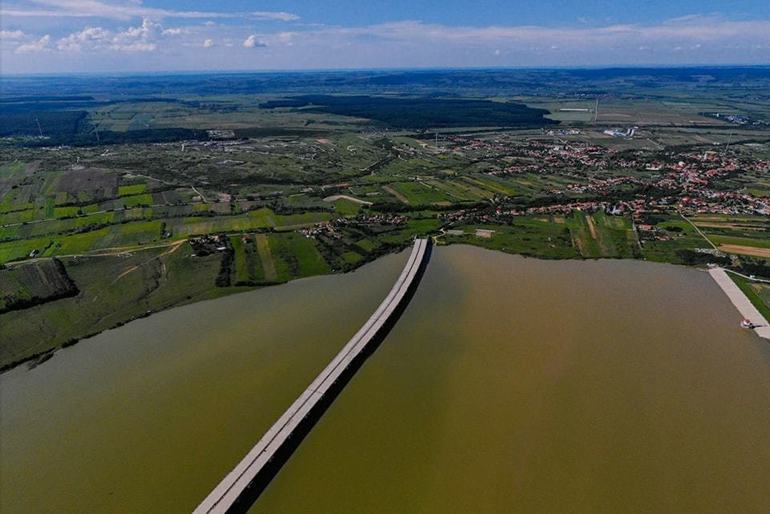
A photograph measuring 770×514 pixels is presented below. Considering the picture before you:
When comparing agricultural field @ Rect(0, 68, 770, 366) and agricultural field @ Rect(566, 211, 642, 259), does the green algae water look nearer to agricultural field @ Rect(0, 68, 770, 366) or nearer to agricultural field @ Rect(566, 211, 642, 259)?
agricultural field @ Rect(0, 68, 770, 366)

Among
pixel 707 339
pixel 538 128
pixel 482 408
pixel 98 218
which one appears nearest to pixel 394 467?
pixel 482 408

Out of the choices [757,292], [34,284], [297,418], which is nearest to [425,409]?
[297,418]

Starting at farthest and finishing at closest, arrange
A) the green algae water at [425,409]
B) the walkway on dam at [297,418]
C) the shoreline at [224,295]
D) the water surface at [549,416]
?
the shoreline at [224,295], the green algae water at [425,409], the water surface at [549,416], the walkway on dam at [297,418]

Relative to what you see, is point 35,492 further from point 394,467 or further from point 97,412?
point 394,467

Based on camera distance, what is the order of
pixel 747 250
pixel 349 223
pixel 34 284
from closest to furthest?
pixel 34 284 → pixel 747 250 → pixel 349 223

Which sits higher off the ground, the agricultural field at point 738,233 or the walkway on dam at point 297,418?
the walkway on dam at point 297,418

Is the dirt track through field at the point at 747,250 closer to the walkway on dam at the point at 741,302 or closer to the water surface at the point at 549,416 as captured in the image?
the walkway on dam at the point at 741,302

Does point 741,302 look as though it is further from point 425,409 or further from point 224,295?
point 224,295

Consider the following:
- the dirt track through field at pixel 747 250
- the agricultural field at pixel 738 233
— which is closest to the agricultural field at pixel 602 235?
the agricultural field at pixel 738 233
